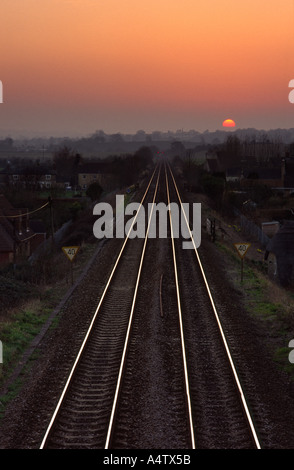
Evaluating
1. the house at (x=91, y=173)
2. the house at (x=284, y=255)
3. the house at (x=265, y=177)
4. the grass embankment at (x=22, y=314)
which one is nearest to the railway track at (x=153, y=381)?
the grass embankment at (x=22, y=314)

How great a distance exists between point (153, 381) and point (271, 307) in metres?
7.34

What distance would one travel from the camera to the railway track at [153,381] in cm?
909

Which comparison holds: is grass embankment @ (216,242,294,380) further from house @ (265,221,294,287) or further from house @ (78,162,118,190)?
house @ (78,162,118,190)

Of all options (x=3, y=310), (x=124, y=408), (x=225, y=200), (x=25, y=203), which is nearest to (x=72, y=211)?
(x=25, y=203)

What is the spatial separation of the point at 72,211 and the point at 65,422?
47.0 metres

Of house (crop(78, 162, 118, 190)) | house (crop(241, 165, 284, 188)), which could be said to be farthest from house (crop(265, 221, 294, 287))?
→ house (crop(78, 162, 118, 190))

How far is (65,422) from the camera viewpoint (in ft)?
31.5

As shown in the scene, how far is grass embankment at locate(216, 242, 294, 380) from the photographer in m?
13.5

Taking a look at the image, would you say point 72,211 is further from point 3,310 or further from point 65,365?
point 65,365

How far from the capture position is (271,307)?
692 inches

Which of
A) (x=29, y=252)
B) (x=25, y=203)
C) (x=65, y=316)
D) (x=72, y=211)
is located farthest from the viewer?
(x=25, y=203)

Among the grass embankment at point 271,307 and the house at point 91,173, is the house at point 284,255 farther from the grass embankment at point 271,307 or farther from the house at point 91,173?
the house at point 91,173

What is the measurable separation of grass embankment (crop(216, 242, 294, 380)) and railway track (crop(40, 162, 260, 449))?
144 centimetres

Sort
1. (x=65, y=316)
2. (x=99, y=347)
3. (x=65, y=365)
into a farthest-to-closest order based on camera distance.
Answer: (x=65, y=316), (x=99, y=347), (x=65, y=365)
